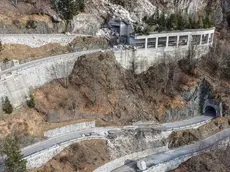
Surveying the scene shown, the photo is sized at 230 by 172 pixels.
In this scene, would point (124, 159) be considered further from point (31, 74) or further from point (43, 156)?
point (31, 74)

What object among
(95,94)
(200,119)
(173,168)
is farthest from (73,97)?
(200,119)

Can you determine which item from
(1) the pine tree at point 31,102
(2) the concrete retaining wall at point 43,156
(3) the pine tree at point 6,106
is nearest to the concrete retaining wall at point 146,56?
(1) the pine tree at point 31,102

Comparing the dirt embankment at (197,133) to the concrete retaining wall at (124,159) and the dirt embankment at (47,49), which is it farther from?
the dirt embankment at (47,49)

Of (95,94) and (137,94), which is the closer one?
(95,94)

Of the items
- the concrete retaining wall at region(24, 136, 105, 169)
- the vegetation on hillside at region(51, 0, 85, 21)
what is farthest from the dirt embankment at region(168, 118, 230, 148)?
the vegetation on hillside at region(51, 0, 85, 21)

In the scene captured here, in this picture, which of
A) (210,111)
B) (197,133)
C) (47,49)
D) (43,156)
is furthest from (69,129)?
(210,111)

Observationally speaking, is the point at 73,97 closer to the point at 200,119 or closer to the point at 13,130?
the point at 13,130
